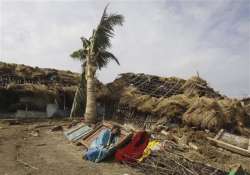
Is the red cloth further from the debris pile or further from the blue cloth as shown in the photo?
the debris pile

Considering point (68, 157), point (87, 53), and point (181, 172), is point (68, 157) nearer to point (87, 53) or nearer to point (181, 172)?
point (181, 172)

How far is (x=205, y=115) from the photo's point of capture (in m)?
17.4

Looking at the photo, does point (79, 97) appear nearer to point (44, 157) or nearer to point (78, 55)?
point (78, 55)

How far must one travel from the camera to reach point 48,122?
18.5 metres

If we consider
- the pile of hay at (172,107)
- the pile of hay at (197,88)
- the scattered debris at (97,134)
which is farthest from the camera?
the pile of hay at (197,88)

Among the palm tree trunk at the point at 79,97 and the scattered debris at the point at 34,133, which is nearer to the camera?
the scattered debris at the point at 34,133

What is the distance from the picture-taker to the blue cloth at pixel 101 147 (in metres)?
11.3

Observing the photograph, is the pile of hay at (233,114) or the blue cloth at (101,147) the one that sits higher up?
the pile of hay at (233,114)

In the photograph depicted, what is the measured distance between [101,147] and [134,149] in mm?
1104

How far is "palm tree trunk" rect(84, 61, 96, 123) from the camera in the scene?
17.4m

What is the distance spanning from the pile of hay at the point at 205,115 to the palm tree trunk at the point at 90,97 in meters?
4.72

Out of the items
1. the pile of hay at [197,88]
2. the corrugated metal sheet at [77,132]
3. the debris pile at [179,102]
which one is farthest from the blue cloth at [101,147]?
the pile of hay at [197,88]

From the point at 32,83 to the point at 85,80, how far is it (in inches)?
131

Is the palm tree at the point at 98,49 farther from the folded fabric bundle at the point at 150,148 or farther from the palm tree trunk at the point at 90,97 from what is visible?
the folded fabric bundle at the point at 150,148
